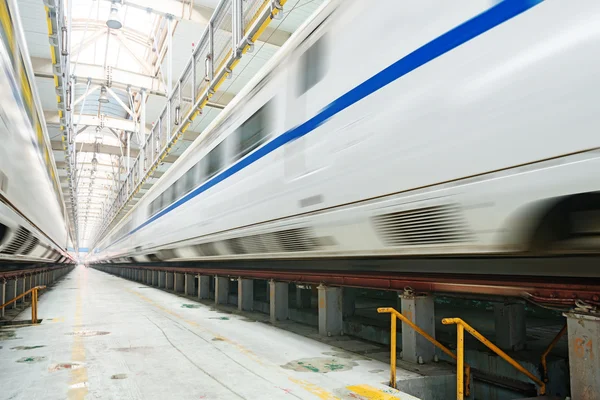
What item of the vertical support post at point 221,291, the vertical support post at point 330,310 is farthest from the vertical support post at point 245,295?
the vertical support post at point 330,310

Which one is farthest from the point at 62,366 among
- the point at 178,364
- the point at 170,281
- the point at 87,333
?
the point at 170,281

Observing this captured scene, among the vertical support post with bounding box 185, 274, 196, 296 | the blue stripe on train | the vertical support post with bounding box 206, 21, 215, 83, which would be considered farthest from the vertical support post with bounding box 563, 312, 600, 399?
the vertical support post with bounding box 185, 274, 196, 296

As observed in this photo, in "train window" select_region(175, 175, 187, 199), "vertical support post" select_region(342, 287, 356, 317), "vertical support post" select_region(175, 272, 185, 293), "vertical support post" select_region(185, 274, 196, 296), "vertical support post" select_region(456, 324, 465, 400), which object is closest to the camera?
"vertical support post" select_region(456, 324, 465, 400)

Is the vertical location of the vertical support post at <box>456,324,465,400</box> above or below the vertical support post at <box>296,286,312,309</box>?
above

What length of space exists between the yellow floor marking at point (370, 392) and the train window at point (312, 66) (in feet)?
6.74

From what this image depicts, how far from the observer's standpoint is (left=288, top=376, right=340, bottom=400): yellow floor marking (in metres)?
2.71

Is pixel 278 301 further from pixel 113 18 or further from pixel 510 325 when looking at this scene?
pixel 113 18

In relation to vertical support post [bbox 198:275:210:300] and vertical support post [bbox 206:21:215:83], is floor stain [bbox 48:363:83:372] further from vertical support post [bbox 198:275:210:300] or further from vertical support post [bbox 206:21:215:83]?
vertical support post [bbox 198:275:210:300]

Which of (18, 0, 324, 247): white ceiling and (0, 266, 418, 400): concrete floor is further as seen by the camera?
(18, 0, 324, 247): white ceiling

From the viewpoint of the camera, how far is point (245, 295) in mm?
7051

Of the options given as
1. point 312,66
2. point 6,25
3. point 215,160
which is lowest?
point 215,160

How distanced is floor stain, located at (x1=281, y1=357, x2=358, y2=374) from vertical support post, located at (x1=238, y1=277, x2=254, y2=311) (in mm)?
3419

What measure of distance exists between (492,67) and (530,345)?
3.27 meters

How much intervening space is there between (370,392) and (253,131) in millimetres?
2630
